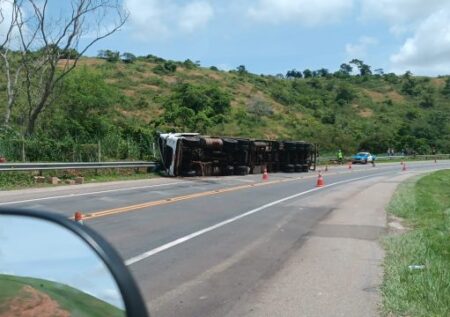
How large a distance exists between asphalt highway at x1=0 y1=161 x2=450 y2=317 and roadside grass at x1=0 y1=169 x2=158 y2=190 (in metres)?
2.03

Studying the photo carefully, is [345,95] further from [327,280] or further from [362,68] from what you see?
[327,280]

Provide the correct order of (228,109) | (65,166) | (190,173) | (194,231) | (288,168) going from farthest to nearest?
A: 1. (228,109)
2. (288,168)
3. (190,173)
4. (65,166)
5. (194,231)

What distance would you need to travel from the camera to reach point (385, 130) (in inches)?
3543

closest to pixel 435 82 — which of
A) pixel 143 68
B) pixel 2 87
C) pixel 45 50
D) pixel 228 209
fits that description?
pixel 143 68

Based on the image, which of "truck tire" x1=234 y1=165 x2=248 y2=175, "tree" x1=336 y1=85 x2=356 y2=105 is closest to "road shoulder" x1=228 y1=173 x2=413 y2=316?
"truck tire" x1=234 y1=165 x2=248 y2=175

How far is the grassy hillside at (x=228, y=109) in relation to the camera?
37656 millimetres

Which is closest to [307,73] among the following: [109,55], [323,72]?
[323,72]

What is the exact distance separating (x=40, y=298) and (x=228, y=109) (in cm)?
6668

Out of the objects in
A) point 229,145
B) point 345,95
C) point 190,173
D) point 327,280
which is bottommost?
point 327,280

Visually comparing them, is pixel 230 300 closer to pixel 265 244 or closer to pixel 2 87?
pixel 265 244

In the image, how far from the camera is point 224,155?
116 feet

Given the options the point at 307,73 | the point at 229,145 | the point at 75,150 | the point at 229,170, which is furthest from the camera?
the point at 307,73

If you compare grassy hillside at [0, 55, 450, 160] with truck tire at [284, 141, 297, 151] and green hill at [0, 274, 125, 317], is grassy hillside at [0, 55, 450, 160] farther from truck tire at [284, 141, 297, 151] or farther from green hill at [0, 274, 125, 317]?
green hill at [0, 274, 125, 317]

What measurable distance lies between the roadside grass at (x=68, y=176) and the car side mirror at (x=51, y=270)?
2192cm
